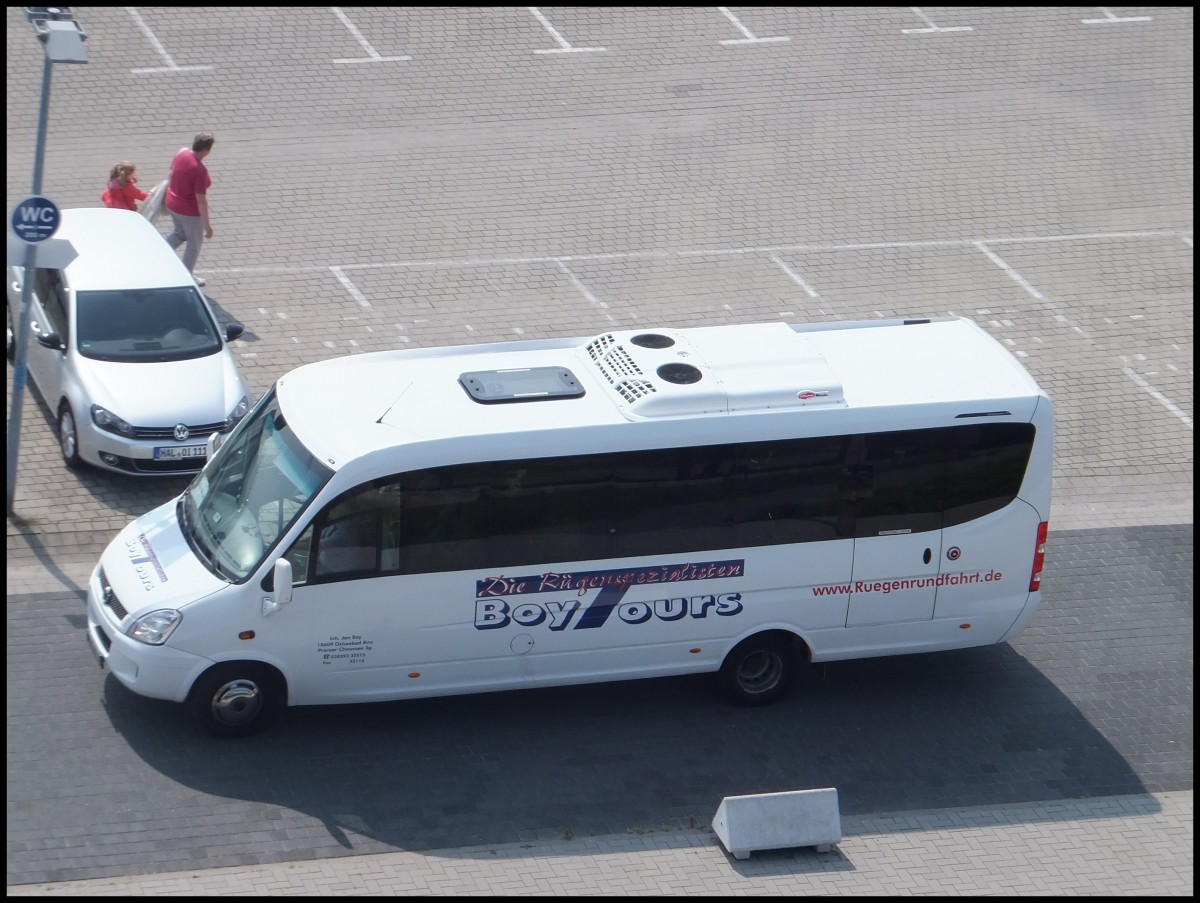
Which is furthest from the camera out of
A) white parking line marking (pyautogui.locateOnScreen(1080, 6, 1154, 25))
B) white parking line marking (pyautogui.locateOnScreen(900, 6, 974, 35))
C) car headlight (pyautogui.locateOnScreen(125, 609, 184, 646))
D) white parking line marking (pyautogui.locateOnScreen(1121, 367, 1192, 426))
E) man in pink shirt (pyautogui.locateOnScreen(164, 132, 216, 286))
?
white parking line marking (pyautogui.locateOnScreen(1080, 6, 1154, 25))

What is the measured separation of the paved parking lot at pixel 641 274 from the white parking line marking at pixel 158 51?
0.08 meters

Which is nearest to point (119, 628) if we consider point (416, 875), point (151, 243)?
point (416, 875)

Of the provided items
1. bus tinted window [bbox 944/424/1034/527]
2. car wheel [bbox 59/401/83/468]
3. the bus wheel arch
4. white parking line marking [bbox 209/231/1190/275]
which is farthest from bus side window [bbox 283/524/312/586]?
white parking line marking [bbox 209/231/1190/275]

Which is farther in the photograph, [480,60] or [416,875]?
[480,60]

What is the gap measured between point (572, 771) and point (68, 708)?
3.45 meters

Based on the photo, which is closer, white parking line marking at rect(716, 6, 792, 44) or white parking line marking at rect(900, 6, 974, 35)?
white parking line marking at rect(716, 6, 792, 44)

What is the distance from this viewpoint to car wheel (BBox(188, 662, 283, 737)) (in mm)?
9992

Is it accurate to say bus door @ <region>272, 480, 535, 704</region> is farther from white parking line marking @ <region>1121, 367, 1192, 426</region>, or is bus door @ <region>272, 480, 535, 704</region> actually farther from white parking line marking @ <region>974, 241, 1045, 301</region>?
white parking line marking @ <region>974, 241, 1045, 301</region>

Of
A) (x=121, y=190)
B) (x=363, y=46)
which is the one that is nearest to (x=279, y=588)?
(x=121, y=190)

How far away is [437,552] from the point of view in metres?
10.1

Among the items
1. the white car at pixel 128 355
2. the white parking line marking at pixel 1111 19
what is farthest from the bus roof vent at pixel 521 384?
the white parking line marking at pixel 1111 19

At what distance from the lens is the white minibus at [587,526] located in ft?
32.8

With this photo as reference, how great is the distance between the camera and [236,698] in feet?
33.1

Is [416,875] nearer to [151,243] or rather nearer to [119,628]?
[119,628]
